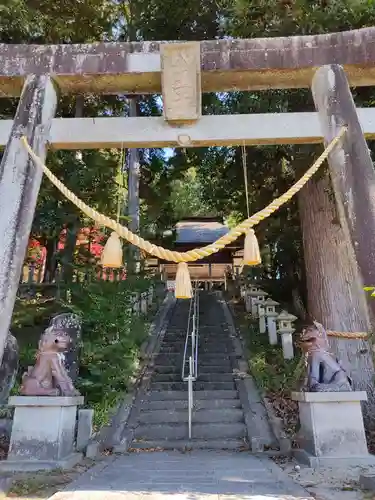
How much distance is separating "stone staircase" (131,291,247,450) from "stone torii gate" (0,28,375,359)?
12.4ft

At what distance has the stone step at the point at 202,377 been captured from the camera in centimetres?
820

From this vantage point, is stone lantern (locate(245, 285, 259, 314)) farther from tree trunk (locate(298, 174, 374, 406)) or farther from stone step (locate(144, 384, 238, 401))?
stone step (locate(144, 384, 238, 401))

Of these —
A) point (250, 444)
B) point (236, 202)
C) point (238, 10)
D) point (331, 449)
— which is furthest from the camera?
point (236, 202)

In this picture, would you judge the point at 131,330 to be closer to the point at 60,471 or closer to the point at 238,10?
the point at 60,471

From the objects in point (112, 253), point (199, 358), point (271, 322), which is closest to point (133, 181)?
point (271, 322)

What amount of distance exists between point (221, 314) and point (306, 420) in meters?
8.24

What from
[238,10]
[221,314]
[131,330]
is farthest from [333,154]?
[221,314]

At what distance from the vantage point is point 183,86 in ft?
16.8

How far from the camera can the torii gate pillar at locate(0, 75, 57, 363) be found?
15.0ft

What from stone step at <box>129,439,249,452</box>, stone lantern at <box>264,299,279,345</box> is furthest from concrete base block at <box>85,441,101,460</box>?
stone lantern at <box>264,299,279,345</box>

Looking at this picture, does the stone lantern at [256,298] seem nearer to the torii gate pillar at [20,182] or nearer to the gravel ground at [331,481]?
the gravel ground at [331,481]

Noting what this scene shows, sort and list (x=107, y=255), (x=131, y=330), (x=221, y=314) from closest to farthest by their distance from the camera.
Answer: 1. (x=107, y=255)
2. (x=131, y=330)
3. (x=221, y=314)

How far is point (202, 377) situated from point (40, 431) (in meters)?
3.77

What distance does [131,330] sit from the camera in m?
8.98
